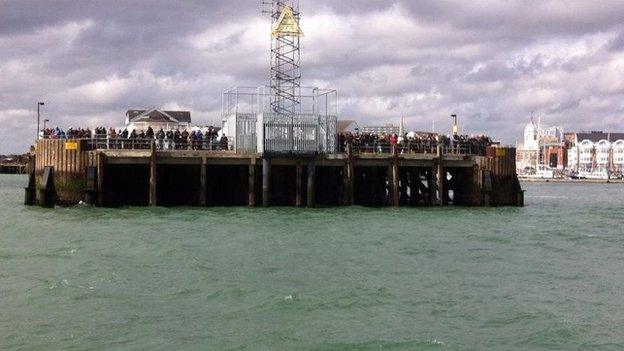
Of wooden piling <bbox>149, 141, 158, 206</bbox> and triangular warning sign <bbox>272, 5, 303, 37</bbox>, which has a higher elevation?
triangular warning sign <bbox>272, 5, 303, 37</bbox>

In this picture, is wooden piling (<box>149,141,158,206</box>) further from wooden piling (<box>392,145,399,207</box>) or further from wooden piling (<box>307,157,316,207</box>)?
wooden piling (<box>392,145,399,207</box>)

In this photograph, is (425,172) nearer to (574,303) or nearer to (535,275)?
(535,275)

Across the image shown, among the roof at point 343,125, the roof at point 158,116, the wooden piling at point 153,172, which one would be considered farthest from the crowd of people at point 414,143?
the roof at point 158,116

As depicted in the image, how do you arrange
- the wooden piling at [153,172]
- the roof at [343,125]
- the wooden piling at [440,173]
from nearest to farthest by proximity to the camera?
the wooden piling at [153,172]
the wooden piling at [440,173]
the roof at [343,125]

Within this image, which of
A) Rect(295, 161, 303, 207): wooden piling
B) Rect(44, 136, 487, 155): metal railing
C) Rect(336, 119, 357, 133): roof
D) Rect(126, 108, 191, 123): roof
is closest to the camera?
Rect(295, 161, 303, 207): wooden piling

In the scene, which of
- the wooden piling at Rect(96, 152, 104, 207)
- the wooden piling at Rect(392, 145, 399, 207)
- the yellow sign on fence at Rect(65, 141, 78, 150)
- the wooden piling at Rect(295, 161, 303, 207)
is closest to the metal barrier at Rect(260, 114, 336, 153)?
the wooden piling at Rect(295, 161, 303, 207)

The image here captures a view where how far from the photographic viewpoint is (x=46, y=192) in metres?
38.3

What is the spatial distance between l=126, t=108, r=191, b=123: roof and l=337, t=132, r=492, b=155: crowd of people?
62.9 metres

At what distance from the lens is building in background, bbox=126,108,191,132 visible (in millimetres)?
97287

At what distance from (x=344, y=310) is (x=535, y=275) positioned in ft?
22.3

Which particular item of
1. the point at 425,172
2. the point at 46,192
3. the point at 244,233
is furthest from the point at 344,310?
the point at 425,172

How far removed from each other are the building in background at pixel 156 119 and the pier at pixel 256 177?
45.8 meters

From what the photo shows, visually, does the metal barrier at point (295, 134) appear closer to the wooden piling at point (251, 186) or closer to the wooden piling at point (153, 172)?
the wooden piling at point (251, 186)

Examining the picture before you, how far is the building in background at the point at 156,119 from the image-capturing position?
9729 cm
